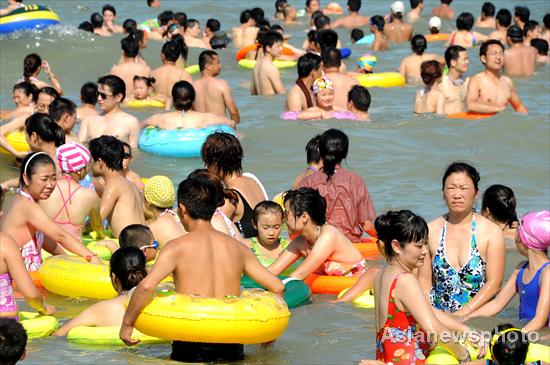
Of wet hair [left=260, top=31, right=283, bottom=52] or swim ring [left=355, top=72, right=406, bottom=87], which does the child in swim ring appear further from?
swim ring [left=355, top=72, right=406, bottom=87]

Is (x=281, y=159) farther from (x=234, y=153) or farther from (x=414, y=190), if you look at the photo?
(x=234, y=153)

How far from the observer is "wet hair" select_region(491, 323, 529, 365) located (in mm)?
4590

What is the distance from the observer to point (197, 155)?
1159 cm

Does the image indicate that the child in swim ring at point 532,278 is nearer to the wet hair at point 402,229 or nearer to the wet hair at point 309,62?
the wet hair at point 402,229

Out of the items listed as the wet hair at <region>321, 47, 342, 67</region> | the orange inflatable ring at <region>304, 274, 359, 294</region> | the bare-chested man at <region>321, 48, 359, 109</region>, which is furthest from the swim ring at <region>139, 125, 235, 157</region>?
the orange inflatable ring at <region>304, 274, 359, 294</region>

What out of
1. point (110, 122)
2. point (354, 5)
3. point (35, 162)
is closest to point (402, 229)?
point (35, 162)

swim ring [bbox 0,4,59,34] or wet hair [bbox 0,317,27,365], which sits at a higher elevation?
swim ring [bbox 0,4,59,34]

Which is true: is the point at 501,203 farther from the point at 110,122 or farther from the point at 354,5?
the point at 354,5

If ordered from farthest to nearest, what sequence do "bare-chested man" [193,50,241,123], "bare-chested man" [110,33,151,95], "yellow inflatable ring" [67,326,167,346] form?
"bare-chested man" [110,33,151,95]
"bare-chested man" [193,50,241,123]
"yellow inflatable ring" [67,326,167,346]

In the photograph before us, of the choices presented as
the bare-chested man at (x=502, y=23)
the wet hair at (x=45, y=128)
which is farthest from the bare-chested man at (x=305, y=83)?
the bare-chested man at (x=502, y=23)

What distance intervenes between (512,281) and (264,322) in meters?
1.54

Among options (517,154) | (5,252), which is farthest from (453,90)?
(5,252)

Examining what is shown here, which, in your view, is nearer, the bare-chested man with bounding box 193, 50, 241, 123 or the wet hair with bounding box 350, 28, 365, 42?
the bare-chested man with bounding box 193, 50, 241, 123

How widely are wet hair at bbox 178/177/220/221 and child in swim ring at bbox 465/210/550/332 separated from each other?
1689 mm
